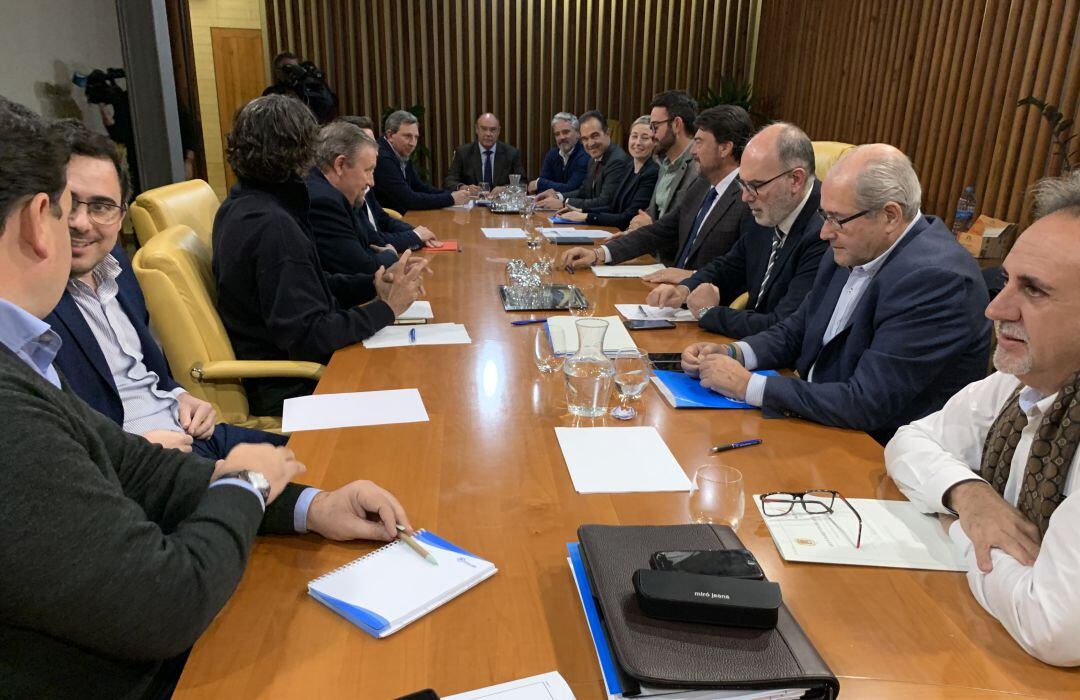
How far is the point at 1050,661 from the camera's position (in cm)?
103

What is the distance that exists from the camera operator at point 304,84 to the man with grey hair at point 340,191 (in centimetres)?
476

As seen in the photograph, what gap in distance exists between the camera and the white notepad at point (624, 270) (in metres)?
3.42

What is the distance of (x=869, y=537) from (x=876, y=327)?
802mm

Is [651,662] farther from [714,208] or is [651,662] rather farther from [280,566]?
[714,208]

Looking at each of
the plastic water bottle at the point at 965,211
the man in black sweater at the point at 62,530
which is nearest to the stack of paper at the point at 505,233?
the plastic water bottle at the point at 965,211

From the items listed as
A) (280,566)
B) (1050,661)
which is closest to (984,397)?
(1050,661)

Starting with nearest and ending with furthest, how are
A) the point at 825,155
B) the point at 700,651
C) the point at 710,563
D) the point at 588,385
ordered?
the point at 700,651
the point at 710,563
the point at 588,385
the point at 825,155

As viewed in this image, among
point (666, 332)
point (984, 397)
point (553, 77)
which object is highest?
point (553, 77)

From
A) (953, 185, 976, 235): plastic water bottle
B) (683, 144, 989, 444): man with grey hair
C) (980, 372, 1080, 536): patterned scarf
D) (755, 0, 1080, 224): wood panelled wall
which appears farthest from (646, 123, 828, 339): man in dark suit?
(953, 185, 976, 235): plastic water bottle

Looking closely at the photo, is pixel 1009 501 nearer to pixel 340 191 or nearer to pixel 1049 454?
pixel 1049 454

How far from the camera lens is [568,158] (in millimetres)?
7227

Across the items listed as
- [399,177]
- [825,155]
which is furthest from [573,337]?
[399,177]

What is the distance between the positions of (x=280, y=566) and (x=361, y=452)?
1.37 ft

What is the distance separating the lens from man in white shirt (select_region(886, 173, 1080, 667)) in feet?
3.43
